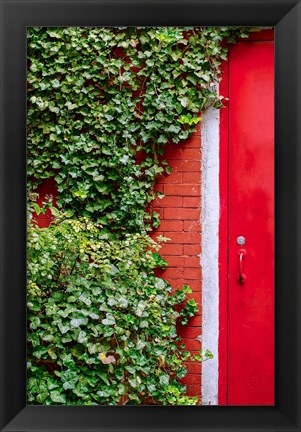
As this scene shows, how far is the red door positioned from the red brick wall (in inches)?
8.8

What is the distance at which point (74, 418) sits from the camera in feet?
4.60

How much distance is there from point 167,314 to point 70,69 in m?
Result: 1.66

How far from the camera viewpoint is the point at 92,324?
2514 millimetres

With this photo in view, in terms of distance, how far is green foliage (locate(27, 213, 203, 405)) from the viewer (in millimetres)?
2484

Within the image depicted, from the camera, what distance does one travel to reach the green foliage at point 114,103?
296 cm

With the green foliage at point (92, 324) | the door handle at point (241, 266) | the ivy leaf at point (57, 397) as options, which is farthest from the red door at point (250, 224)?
the ivy leaf at point (57, 397)

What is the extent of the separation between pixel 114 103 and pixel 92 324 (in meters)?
1.37

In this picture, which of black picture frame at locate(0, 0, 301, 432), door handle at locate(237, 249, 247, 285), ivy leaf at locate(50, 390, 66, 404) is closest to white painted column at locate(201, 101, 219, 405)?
door handle at locate(237, 249, 247, 285)

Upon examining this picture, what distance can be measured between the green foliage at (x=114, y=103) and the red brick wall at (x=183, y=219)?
0.09m

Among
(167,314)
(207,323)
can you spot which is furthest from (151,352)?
(207,323)

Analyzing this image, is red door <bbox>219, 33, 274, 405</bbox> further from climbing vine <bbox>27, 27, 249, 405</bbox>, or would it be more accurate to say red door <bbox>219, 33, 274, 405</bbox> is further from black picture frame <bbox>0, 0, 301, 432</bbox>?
black picture frame <bbox>0, 0, 301, 432</bbox>

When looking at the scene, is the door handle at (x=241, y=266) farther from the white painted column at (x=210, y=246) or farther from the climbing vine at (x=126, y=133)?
the climbing vine at (x=126, y=133)
